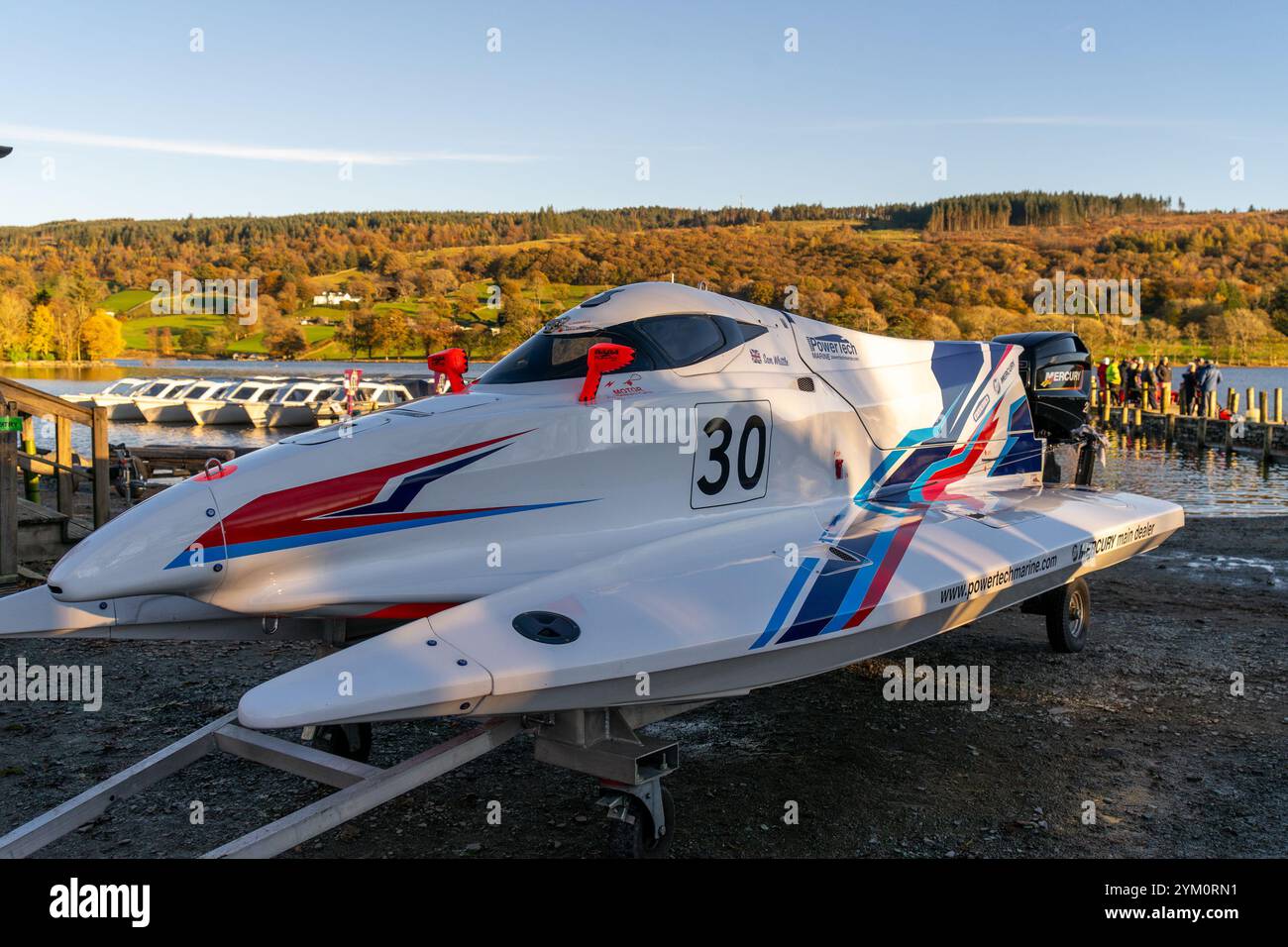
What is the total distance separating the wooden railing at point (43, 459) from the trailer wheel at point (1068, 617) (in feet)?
33.4

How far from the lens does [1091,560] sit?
279 inches

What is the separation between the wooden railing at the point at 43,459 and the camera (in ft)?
32.2

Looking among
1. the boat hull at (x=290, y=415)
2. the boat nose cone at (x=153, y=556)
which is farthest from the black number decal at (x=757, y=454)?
the boat hull at (x=290, y=415)

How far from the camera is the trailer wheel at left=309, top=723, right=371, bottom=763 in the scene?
5.82 m

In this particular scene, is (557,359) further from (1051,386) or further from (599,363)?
(1051,386)

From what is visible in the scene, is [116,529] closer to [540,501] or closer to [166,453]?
[540,501]

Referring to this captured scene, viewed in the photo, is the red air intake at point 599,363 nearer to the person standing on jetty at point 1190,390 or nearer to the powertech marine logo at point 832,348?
the powertech marine logo at point 832,348

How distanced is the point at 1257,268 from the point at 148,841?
5149 inches

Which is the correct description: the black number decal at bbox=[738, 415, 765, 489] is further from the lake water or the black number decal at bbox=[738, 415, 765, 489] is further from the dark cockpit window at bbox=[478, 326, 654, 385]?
the lake water

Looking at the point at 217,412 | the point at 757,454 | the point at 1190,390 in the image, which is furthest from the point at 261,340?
the point at 757,454

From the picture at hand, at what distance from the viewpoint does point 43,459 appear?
11648 mm

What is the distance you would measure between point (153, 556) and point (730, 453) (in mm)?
3105

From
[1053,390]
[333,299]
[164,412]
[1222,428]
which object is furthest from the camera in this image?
[333,299]

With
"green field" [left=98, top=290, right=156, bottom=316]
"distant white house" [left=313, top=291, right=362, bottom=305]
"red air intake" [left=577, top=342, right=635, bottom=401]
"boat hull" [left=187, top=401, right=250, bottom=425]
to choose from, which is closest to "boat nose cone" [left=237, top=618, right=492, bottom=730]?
"red air intake" [left=577, top=342, right=635, bottom=401]
